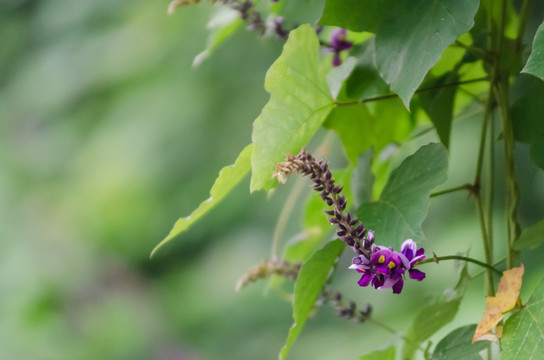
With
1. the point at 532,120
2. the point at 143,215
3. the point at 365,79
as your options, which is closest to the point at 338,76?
the point at 365,79

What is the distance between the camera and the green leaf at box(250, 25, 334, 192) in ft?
1.35

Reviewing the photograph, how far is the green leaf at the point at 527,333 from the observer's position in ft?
1.21

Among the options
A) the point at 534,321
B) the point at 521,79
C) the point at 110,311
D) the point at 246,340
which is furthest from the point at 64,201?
the point at 534,321

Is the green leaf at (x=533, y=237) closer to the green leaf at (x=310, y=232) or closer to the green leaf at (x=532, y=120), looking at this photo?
the green leaf at (x=532, y=120)

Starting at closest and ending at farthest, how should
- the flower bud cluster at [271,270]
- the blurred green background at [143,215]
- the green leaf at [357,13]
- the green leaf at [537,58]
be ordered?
the green leaf at [537,58] → the green leaf at [357,13] → the flower bud cluster at [271,270] → the blurred green background at [143,215]

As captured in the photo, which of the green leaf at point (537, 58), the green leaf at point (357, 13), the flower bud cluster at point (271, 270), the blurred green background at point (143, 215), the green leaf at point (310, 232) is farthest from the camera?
the blurred green background at point (143, 215)

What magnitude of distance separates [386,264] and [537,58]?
131 mm

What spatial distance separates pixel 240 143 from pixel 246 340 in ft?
1.79

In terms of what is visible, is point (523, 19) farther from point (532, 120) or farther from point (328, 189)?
point (328, 189)

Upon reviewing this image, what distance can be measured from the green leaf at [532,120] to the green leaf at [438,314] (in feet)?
0.33

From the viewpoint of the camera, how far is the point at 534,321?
376mm

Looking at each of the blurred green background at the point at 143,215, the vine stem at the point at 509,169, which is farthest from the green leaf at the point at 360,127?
the blurred green background at the point at 143,215

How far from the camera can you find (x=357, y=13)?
1.46ft

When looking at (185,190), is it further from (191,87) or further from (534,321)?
(534,321)
